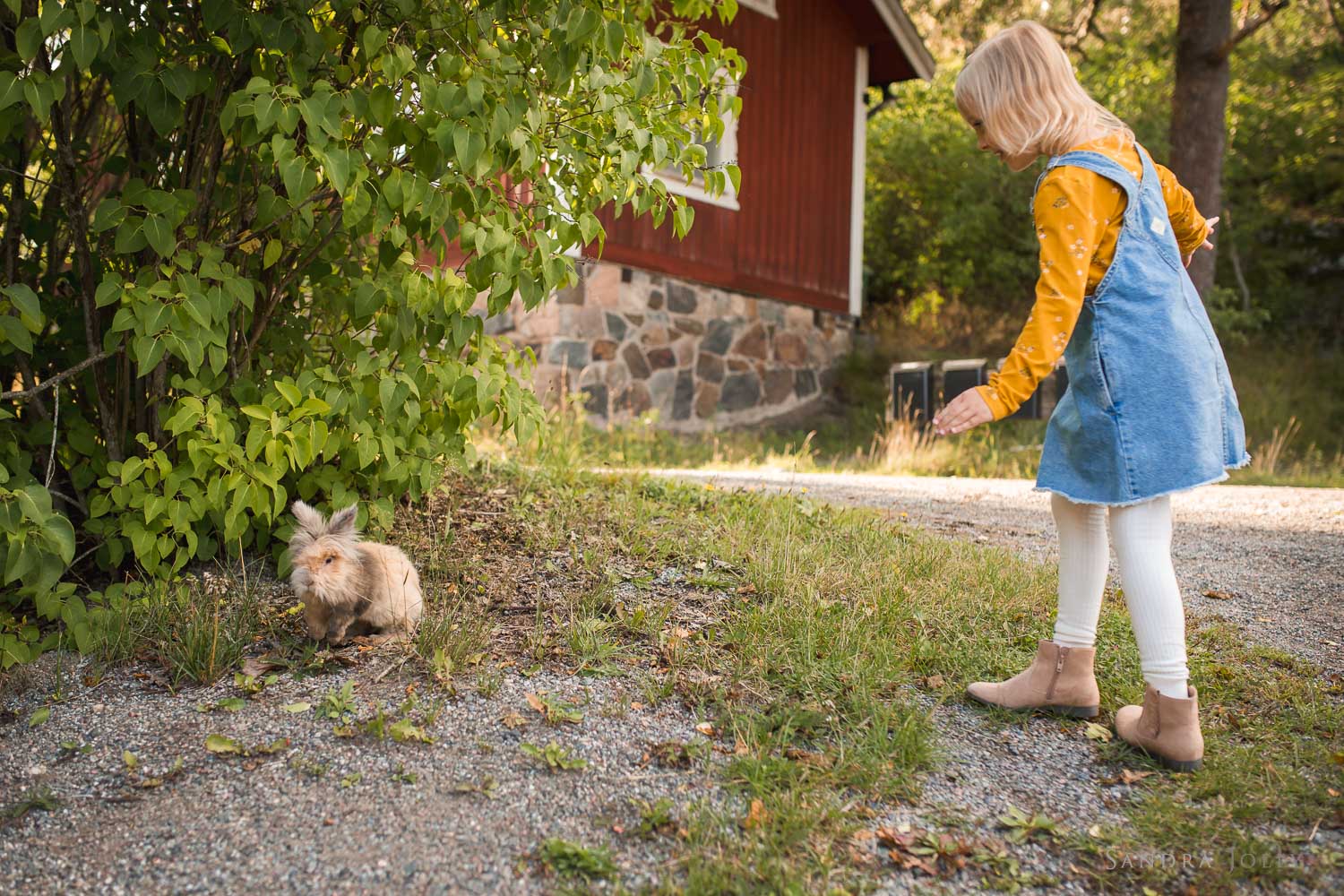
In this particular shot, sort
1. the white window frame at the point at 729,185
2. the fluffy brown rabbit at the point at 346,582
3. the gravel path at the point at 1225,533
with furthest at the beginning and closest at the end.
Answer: the white window frame at the point at 729,185, the gravel path at the point at 1225,533, the fluffy brown rabbit at the point at 346,582

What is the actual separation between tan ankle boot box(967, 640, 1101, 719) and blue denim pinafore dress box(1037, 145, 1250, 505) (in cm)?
50

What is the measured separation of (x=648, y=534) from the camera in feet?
13.5

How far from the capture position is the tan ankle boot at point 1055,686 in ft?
9.00

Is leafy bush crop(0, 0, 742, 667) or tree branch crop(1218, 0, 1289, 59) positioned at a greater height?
tree branch crop(1218, 0, 1289, 59)

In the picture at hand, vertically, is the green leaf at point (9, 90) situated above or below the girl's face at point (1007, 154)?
above

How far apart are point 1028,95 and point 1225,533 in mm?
3562

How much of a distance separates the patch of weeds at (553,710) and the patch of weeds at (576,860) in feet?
1.73

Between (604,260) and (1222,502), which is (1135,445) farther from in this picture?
(604,260)

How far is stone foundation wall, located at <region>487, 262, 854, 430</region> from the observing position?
9078 mm

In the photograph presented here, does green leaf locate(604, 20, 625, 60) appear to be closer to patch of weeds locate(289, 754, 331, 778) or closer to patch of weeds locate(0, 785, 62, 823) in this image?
patch of weeds locate(289, 754, 331, 778)

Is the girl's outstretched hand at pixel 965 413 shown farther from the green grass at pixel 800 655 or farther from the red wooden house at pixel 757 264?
the red wooden house at pixel 757 264

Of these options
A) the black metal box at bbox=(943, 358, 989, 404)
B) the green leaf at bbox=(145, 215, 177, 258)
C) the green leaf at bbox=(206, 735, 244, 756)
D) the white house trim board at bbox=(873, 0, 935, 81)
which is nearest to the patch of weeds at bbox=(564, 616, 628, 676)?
the green leaf at bbox=(206, 735, 244, 756)

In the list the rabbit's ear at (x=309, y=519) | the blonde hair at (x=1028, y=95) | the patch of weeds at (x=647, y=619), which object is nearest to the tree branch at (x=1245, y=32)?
the blonde hair at (x=1028, y=95)

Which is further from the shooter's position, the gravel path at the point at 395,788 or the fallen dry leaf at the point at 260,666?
the fallen dry leaf at the point at 260,666
